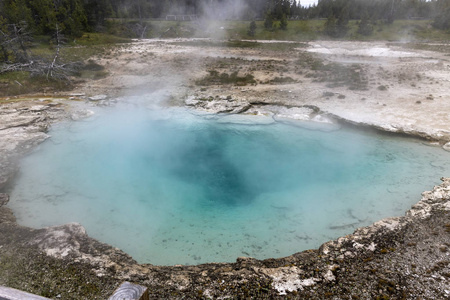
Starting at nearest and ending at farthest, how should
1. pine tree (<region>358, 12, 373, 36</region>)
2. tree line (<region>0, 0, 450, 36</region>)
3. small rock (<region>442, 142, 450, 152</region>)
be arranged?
1. small rock (<region>442, 142, 450, 152</region>)
2. pine tree (<region>358, 12, 373, 36</region>)
3. tree line (<region>0, 0, 450, 36</region>)

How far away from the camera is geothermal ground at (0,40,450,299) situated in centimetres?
247

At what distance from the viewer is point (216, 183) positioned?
472cm

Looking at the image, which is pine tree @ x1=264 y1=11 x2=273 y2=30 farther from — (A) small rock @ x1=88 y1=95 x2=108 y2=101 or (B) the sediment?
(B) the sediment

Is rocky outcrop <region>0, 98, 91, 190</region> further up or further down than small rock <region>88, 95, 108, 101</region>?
further down

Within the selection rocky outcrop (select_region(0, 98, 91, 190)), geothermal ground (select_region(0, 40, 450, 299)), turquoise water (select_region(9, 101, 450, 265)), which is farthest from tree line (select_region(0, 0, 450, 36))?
turquoise water (select_region(9, 101, 450, 265))

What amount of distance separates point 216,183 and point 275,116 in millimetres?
2951

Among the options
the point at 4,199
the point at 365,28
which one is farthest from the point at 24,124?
the point at 365,28

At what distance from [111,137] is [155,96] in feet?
8.48

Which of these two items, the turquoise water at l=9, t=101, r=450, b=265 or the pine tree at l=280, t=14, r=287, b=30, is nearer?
the turquoise water at l=9, t=101, r=450, b=265

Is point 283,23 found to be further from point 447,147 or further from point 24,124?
point 24,124

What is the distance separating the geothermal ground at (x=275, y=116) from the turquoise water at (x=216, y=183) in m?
0.41

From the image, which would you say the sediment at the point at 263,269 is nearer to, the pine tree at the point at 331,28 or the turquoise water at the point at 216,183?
the turquoise water at the point at 216,183

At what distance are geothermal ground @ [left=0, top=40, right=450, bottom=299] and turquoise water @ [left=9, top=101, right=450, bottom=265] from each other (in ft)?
1.35

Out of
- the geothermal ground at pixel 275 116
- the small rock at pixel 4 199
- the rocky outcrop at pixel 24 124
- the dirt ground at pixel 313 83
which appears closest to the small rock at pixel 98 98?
the geothermal ground at pixel 275 116
